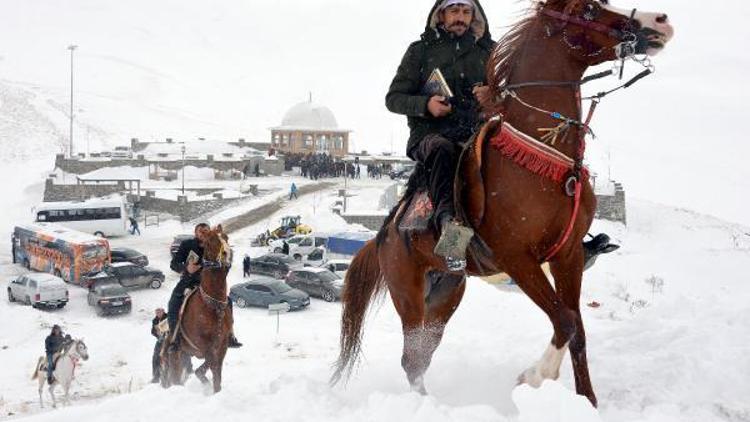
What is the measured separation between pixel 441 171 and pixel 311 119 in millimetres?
61674

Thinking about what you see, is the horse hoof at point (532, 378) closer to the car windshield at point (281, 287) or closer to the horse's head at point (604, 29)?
the horse's head at point (604, 29)

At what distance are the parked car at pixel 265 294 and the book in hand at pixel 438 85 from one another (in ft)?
60.5

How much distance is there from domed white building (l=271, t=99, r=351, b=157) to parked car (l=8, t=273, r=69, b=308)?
4175 centimetres

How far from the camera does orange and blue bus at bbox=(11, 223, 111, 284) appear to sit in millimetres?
28141

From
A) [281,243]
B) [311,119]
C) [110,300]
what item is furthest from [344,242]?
[311,119]

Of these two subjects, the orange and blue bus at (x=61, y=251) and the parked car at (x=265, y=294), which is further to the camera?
the orange and blue bus at (x=61, y=251)

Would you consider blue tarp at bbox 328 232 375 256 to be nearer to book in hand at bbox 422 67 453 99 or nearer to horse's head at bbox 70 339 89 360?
horse's head at bbox 70 339 89 360

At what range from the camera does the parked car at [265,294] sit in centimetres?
2345

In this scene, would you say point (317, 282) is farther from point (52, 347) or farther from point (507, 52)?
point (507, 52)

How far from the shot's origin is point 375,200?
148 ft

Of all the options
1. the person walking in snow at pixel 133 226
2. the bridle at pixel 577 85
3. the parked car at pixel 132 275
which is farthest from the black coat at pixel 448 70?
the person walking in snow at pixel 133 226

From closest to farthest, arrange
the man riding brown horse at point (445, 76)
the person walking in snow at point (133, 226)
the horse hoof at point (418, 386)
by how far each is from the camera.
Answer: the man riding brown horse at point (445, 76)
the horse hoof at point (418, 386)
the person walking in snow at point (133, 226)

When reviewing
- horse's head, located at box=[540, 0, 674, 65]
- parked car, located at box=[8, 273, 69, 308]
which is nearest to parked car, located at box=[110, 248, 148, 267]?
parked car, located at box=[8, 273, 69, 308]

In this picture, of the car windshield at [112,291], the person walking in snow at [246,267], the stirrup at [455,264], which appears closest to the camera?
the stirrup at [455,264]
